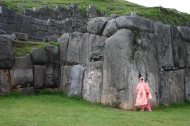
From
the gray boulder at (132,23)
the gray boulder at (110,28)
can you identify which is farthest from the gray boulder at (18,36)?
the gray boulder at (132,23)

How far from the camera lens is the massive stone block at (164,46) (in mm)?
13430

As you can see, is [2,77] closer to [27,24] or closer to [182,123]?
[27,24]

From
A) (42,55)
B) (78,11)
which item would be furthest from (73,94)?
(78,11)

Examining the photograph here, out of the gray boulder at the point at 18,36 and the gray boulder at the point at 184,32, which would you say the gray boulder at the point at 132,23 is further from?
the gray boulder at the point at 18,36

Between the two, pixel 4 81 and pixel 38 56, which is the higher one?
pixel 38 56

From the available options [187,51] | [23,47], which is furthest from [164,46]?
[23,47]

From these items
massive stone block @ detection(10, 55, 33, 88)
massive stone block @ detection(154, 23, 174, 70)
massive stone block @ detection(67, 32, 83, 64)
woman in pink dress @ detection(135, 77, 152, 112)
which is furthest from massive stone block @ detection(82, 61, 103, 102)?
massive stone block @ detection(154, 23, 174, 70)

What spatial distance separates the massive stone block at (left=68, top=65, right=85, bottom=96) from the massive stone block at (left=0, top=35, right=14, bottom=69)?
270cm

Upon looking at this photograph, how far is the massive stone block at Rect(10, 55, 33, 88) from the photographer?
526 inches

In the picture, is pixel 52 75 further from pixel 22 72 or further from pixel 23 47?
pixel 23 47

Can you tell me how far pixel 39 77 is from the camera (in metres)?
14.2

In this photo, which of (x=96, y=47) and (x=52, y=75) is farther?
(x=52, y=75)

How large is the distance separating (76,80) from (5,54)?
3.17m

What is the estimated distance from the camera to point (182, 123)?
9.02 meters
